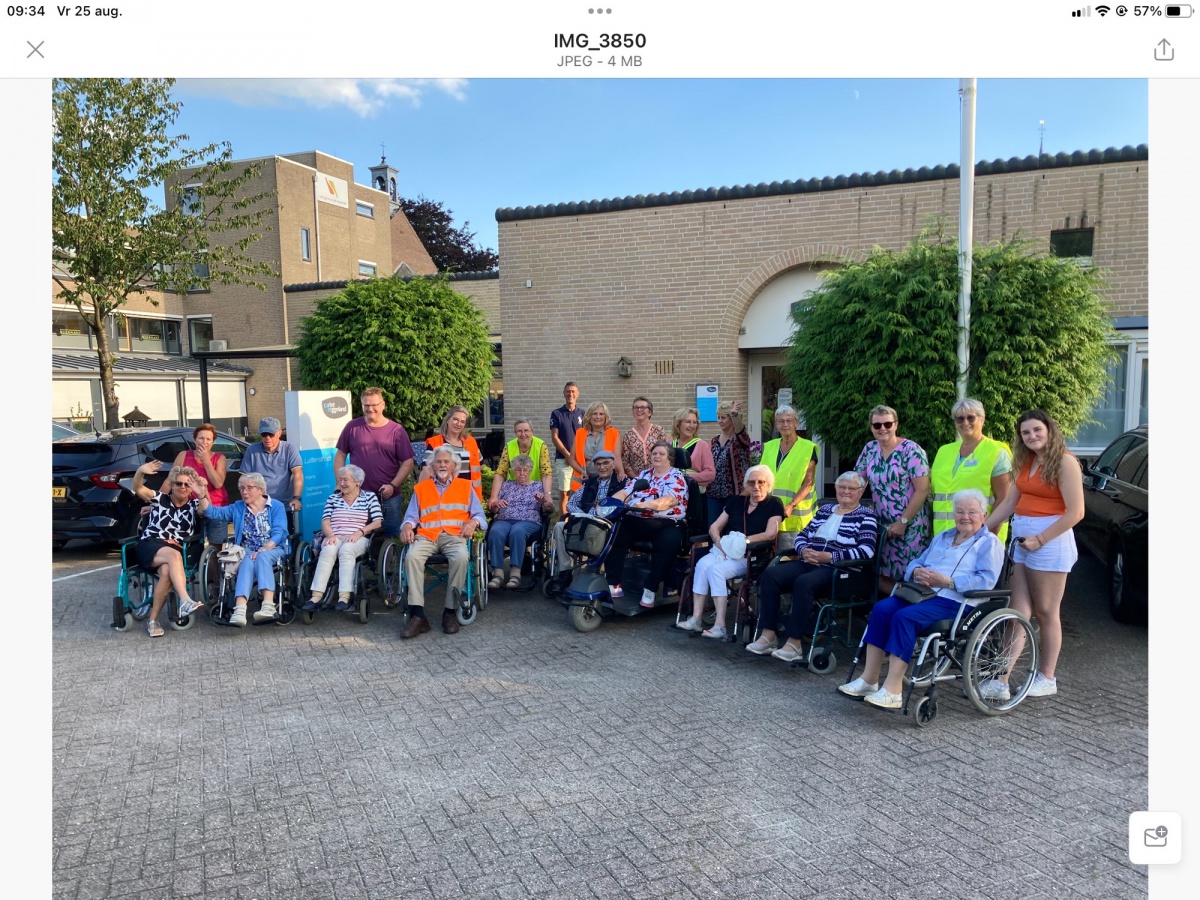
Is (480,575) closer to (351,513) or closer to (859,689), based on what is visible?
(351,513)

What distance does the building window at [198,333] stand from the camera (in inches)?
1022

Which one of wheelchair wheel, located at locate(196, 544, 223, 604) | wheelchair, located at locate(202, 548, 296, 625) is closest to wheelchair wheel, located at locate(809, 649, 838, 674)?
wheelchair, located at locate(202, 548, 296, 625)

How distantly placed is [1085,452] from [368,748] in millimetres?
9332

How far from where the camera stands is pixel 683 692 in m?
A: 4.54

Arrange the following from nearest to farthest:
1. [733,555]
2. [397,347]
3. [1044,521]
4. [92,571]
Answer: [1044,521]
[733,555]
[92,571]
[397,347]

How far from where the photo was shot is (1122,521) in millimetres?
5953

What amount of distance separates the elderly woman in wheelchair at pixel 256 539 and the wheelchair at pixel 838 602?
11.8 ft

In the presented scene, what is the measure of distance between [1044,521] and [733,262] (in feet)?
24.1

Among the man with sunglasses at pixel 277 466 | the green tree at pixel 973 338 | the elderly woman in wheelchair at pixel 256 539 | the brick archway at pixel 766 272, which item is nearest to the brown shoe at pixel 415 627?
the elderly woman in wheelchair at pixel 256 539

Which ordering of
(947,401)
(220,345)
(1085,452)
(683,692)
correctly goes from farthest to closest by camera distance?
(220,345) < (1085,452) < (947,401) < (683,692)

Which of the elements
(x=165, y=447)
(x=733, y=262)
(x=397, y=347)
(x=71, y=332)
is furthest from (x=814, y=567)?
(x=71, y=332)

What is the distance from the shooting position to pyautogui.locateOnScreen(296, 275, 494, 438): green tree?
39.8 feet
